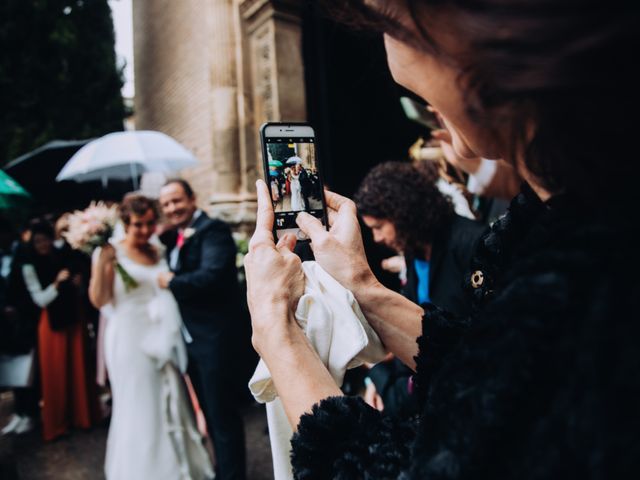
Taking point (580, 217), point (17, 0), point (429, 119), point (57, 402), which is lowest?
point (57, 402)

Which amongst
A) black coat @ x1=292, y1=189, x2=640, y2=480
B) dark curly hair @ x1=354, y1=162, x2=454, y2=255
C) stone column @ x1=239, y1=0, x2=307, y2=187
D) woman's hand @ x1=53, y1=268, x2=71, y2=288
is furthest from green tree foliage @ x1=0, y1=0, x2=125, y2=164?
black coat @ x1=292, y1=189, x2=640, y2=480

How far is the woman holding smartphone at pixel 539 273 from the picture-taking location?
500mm

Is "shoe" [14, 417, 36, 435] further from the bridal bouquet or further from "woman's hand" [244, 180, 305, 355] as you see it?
"woman's hand" [244, 180, 305, 355]

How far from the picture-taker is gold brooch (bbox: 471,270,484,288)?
1.08 metres

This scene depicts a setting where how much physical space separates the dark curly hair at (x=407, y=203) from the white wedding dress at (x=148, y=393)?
2047 millimetres

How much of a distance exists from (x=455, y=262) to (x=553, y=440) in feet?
5.73

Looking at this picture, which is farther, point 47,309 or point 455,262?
point 47,309

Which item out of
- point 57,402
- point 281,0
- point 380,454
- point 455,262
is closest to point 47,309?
point 57,402

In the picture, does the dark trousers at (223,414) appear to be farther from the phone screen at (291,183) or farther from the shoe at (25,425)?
the shoe at (25,425)

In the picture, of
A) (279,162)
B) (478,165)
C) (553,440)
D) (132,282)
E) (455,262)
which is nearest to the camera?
(553,440)

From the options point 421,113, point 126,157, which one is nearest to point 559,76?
point 421,113

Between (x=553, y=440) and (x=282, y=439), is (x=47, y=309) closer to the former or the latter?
(x=282, y=439)

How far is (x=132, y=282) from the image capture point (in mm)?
3740

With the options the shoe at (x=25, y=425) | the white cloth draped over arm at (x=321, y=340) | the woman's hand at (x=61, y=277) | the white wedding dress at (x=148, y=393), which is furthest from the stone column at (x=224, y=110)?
the white cloth draped over arm at (x=321, y=340)
